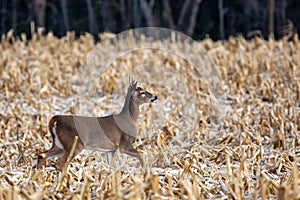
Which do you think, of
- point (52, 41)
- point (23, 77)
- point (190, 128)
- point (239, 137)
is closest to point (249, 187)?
point (239, 137)

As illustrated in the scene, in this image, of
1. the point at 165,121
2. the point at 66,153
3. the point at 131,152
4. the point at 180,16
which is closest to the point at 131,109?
the point at 131,152

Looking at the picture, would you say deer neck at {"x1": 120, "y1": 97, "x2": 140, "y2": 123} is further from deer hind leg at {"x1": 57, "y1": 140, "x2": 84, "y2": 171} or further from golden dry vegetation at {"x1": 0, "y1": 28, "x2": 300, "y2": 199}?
deer hind leg at {"x1": 57, "y1": 140, "x2": 84, "y2": 171}

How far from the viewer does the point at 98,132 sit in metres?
3.54

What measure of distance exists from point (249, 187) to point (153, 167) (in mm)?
771

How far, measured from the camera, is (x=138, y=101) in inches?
149

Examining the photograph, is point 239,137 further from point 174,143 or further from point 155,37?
point 155,37

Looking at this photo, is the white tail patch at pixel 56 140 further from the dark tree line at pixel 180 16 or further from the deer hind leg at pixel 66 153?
the dark tree line at pixel 180 16

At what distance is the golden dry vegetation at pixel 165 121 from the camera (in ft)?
10.2

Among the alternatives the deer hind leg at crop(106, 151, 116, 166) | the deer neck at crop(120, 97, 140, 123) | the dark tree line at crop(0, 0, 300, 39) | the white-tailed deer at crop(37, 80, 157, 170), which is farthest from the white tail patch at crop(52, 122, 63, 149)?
the dark tree line at crop(0, 0, 300, 39)

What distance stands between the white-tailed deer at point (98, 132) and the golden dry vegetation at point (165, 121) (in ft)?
0.42

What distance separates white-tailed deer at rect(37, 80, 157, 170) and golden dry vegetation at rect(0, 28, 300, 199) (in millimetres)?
127

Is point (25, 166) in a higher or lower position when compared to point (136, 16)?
lower

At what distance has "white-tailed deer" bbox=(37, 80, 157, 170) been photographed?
137 inches

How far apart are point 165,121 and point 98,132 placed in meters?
1.53
